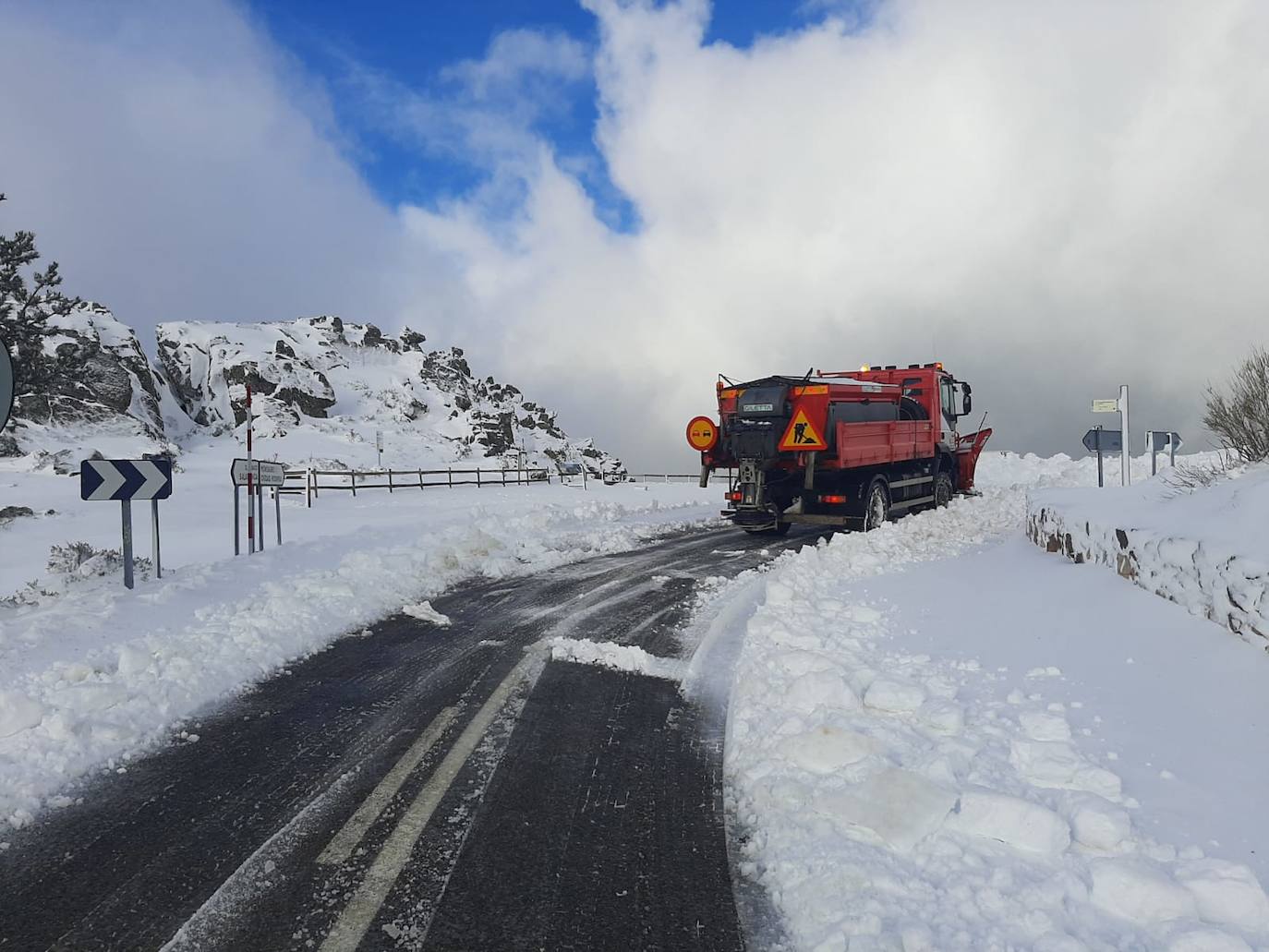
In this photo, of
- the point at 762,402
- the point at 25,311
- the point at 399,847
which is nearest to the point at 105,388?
the point at 25,311

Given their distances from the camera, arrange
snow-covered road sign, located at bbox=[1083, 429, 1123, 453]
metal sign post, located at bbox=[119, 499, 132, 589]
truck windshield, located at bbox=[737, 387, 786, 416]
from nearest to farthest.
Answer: metal sign post, located at bbox=[119, 499, 132, 589]
truck windshield, located at bbox=[737, 387, 786, 416]
snow-covered road sign, located at bbox=[1083, 429, 1123, 453]

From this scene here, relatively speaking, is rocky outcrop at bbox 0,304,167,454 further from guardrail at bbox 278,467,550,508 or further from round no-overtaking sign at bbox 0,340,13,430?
round no-overtaking sign at bbox 0,340,13,430

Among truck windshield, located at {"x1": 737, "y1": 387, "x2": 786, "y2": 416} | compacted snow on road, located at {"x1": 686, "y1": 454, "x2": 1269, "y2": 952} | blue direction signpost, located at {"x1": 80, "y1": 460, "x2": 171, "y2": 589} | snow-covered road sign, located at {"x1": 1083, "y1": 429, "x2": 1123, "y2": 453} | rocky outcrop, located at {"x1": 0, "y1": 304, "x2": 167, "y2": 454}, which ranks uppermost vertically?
rocky outcrop, located at {"x1": 0, "y1": 304, "x2": 167, "y2": 454}

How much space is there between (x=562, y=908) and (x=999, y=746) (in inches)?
97.7

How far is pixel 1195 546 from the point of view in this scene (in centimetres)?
468

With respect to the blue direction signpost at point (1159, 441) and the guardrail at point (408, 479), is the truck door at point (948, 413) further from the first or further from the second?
the guardrail at point (408, 479)

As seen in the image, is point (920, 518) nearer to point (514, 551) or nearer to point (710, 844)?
point (514, 551)

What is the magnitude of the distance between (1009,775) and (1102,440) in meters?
13.1

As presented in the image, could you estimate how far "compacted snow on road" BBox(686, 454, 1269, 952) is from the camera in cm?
250

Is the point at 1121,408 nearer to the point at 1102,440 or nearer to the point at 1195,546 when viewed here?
the point at 1102,440

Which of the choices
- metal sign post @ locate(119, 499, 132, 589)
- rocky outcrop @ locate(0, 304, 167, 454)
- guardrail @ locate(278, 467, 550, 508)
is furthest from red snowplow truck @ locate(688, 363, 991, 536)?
rocky outcrop @ locate(0, 304, 167, 454)

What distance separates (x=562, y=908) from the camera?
2748 millimetres

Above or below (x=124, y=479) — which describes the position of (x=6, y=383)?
above

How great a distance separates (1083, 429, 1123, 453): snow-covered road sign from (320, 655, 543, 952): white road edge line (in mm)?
13687
